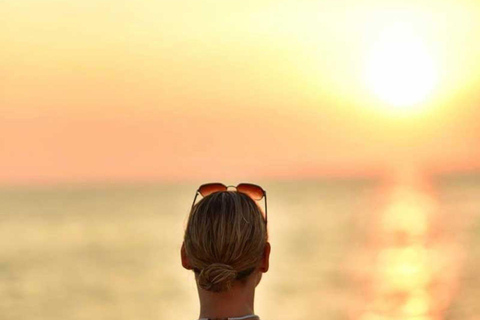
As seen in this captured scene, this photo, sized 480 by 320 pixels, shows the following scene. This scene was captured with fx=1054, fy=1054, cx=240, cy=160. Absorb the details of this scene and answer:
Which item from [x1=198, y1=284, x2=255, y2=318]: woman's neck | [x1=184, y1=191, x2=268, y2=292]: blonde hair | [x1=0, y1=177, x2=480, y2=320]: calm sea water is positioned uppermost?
[x1=0, y1=177, x2=480, y2=320]: calm sea water

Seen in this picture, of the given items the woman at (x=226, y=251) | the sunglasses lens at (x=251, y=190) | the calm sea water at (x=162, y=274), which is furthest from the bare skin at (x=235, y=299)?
the calm sea water at (x=162, y=274)

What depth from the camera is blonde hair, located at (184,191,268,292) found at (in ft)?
10.2

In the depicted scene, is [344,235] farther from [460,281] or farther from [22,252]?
[460,281]

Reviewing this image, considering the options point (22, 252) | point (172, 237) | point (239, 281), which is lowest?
point (239, 281)

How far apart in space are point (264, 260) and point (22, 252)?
1014 inches

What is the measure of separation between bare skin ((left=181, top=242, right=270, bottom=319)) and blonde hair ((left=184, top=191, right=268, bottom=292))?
0.03m

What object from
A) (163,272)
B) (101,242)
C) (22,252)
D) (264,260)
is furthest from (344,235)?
(264,260)

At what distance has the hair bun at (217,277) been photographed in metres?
3.12

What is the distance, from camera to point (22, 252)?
28203 mm

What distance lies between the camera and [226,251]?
3.14 m

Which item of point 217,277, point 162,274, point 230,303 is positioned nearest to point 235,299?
point 230,303

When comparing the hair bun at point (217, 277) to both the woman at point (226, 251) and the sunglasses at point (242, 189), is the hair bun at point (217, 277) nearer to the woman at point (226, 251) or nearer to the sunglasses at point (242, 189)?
the woman at point (226, 251)

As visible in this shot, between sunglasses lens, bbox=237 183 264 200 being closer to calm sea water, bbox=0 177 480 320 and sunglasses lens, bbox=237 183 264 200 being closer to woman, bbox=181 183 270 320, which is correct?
woman, bbox=181 183 270 320

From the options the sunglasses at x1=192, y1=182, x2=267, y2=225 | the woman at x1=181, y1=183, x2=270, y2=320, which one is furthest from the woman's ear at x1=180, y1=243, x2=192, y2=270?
the sunglasses at x1=192, y1=182, x2=267, y2=225
